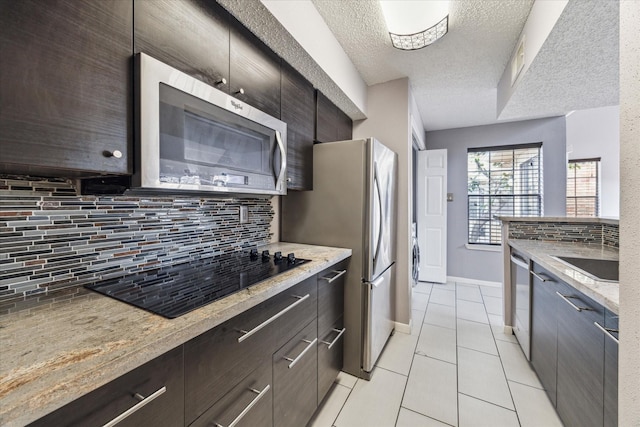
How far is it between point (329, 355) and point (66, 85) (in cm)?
175

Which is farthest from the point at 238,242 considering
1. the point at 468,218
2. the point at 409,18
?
the point at 468,218

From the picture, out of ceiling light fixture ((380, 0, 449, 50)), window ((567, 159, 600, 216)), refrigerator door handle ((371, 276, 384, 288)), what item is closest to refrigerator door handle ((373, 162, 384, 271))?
refrigerator door handle ((371, 276, 384, 288))

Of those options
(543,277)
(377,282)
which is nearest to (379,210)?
(377,282)

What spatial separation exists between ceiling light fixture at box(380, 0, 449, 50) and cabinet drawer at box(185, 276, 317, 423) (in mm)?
1746

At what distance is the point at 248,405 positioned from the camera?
0.98 meters

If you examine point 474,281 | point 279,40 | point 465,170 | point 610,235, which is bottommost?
point 474,281

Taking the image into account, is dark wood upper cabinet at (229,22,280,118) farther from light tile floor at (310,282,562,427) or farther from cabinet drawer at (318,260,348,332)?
light tile floor at (310,282,562,427)

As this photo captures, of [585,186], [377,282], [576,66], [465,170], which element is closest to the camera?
[576,66]

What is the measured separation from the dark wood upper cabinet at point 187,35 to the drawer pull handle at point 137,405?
106cm

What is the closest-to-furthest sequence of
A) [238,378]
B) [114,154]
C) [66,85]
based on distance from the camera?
[66,85], [114,154], [238,378]

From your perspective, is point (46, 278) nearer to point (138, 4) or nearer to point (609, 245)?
point (138, 4)

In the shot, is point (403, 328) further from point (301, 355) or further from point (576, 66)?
point (576, 66)

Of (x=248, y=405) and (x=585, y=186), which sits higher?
(x=585, y=186)

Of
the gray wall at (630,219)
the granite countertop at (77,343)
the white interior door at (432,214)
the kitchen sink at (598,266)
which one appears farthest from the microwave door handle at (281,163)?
the white interior door at (432,214)
